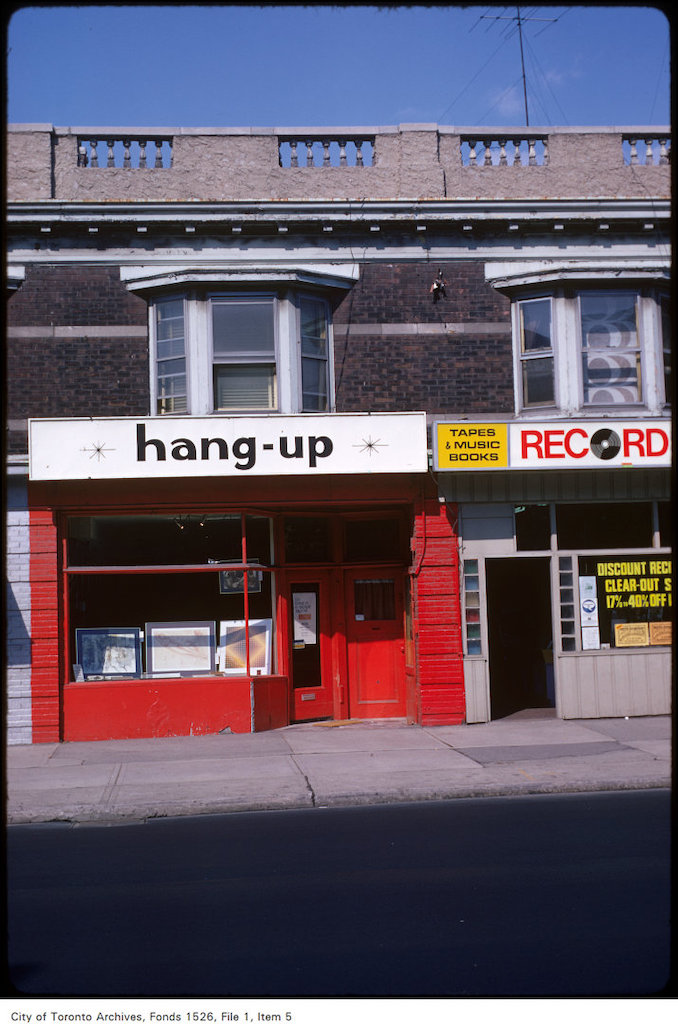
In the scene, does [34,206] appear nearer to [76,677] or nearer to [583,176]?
[76,677]

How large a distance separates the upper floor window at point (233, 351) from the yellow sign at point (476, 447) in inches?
87.1

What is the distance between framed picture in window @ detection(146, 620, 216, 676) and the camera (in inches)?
543

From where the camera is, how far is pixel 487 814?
870cm

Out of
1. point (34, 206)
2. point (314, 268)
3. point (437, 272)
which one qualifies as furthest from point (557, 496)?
point (34, 206)

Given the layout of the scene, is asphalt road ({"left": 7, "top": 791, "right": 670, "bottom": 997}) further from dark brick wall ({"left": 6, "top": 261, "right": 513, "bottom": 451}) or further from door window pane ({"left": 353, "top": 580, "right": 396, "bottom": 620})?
dark brick wall ({"left": 6, "top": 261, "right": 513, "bottom": 451})

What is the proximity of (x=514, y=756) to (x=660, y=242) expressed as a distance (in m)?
8.18

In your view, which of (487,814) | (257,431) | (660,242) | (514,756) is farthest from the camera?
(660,242)

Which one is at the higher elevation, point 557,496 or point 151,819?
point 557,496

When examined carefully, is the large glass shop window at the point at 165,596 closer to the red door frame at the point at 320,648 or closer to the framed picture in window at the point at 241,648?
the framed picture in window at the point at 241,648

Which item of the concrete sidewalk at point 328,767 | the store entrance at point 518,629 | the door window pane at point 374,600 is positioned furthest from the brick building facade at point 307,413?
the store entrance at point 518,629

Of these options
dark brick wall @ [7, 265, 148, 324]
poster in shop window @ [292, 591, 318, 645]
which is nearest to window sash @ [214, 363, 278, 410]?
dark brick wall @ [7, 265, 148, 324]

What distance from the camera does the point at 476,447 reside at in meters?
13.6

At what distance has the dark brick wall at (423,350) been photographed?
1392 cm

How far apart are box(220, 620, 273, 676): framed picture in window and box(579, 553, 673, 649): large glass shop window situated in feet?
15.7
